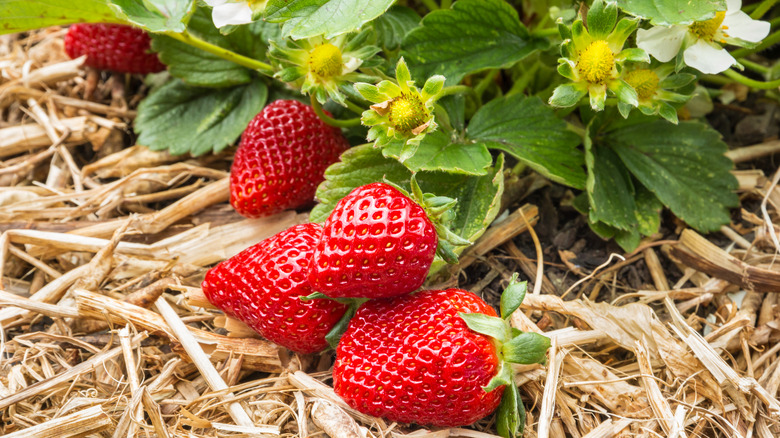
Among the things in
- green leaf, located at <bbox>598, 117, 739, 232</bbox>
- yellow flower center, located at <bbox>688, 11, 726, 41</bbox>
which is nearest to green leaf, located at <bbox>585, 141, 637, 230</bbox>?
green leaf, located at <bbox>598, 117, 739, 232</bbox>

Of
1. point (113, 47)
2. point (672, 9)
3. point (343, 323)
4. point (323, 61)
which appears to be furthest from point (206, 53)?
point (672, 9)

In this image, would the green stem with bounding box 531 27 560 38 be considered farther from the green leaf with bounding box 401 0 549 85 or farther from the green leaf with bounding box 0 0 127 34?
the green leaf with bounding box 0 0 127 34

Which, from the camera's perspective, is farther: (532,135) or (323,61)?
(532,135)

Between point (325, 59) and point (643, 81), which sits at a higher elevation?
point (325, 59)

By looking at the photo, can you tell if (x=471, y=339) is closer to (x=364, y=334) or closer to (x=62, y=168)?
(x=364, y=334)

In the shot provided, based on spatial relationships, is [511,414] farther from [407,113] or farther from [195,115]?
[195,115]

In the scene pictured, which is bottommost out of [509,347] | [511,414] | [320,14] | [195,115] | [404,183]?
[511,414]

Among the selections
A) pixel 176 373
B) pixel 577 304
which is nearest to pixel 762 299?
pixel 577 304
